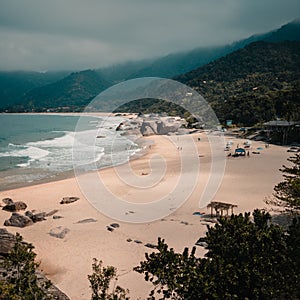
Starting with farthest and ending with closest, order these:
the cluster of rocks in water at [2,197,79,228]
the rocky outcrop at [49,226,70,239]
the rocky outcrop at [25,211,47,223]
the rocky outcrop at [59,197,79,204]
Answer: the rocky outcrop at [59,197,79,204] < the rocky outcrop at [25,211,47,223] < the cluster of rocks in water at [2,197,79,228] < the rocky outcrop at [49,226,70,239]

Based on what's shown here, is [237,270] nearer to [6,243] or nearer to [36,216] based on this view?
[6,243]

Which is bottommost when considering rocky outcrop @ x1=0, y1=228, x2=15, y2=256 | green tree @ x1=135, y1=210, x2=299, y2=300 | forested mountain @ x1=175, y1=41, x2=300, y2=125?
rocky outcrop @ x1=0, y1=228, x2=15, y2=256

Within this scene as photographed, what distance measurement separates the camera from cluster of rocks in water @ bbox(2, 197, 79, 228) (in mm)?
16656

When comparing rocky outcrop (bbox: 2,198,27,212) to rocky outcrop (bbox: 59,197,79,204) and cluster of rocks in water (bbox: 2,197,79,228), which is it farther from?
rocky outcrop (bbox: 59,197,79,204)

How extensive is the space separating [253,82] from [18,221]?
110507mm

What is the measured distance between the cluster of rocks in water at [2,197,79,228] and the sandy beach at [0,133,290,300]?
14.6 inches

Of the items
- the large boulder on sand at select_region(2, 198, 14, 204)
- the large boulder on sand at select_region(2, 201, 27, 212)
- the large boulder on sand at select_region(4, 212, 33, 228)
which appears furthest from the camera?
the large boulder on sand at select_region(2, 198, 14, 204)

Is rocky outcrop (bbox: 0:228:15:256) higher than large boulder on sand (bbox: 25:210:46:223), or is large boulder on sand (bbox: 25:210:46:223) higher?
rocky outcrop (bbox: 0:228:15:256)

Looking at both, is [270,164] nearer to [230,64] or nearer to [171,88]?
[171,88]

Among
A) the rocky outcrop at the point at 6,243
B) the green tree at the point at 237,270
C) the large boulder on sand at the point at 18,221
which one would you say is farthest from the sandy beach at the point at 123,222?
the green tree at the point at 237,270

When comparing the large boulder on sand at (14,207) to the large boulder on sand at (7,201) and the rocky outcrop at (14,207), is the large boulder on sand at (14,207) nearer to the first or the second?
the rocky outcrop at (14,207)

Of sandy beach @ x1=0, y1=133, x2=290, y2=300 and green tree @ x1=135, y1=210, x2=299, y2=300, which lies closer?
green tree @ x1=135, y1=210, x2=299, y2=300

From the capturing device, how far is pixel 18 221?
1662cm

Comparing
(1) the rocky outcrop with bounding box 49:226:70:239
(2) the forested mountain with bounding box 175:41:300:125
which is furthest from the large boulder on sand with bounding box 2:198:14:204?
(2) the forested mountain with bounding box 175:41:300:125
